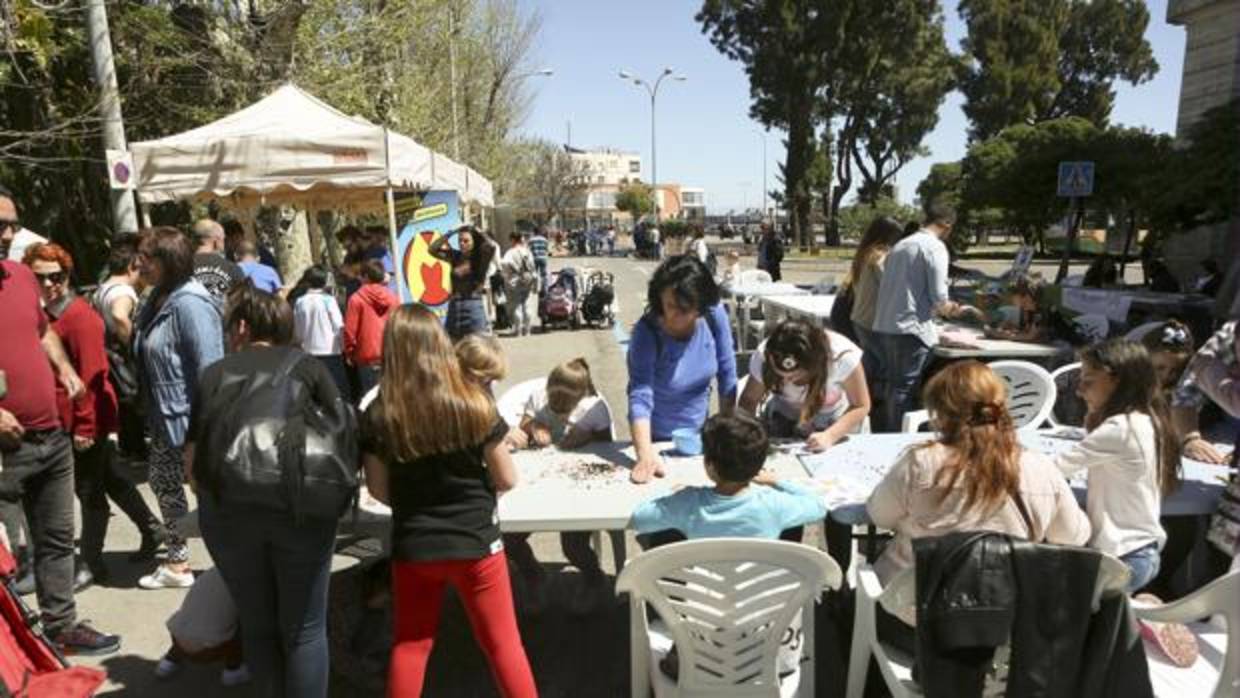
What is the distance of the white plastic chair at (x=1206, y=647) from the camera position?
1994 millimetres

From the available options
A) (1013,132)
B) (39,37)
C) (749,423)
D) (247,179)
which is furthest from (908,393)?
(1013,132)

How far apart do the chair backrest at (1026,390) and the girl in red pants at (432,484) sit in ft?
10.3

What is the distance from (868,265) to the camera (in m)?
5.61

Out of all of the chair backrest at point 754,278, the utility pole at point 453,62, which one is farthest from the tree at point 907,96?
the chair backrest at point 754,278

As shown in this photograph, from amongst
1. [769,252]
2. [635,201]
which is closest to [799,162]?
[769,252]

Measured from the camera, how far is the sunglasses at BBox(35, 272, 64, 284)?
149 inches

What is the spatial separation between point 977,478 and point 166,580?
375 cm

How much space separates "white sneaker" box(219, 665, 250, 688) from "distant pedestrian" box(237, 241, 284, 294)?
9.95ft

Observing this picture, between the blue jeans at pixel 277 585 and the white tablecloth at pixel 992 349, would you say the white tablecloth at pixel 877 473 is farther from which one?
→ the white tablecloth at pixel 992 349

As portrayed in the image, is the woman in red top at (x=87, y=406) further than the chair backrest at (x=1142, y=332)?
No

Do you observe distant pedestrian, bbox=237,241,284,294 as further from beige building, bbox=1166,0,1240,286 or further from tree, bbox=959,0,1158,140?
tree, bbox=959,0,1158,140

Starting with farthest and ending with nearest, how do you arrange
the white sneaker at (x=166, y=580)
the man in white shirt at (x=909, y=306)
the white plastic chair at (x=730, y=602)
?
the man in white shirt at (x=909, y=306) → the white sneaker at (x=166, y=580) → the white plastic chair at (x=730, y=602)

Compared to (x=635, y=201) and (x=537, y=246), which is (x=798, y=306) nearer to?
(x=537, y=246)

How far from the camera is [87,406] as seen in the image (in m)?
3.69
